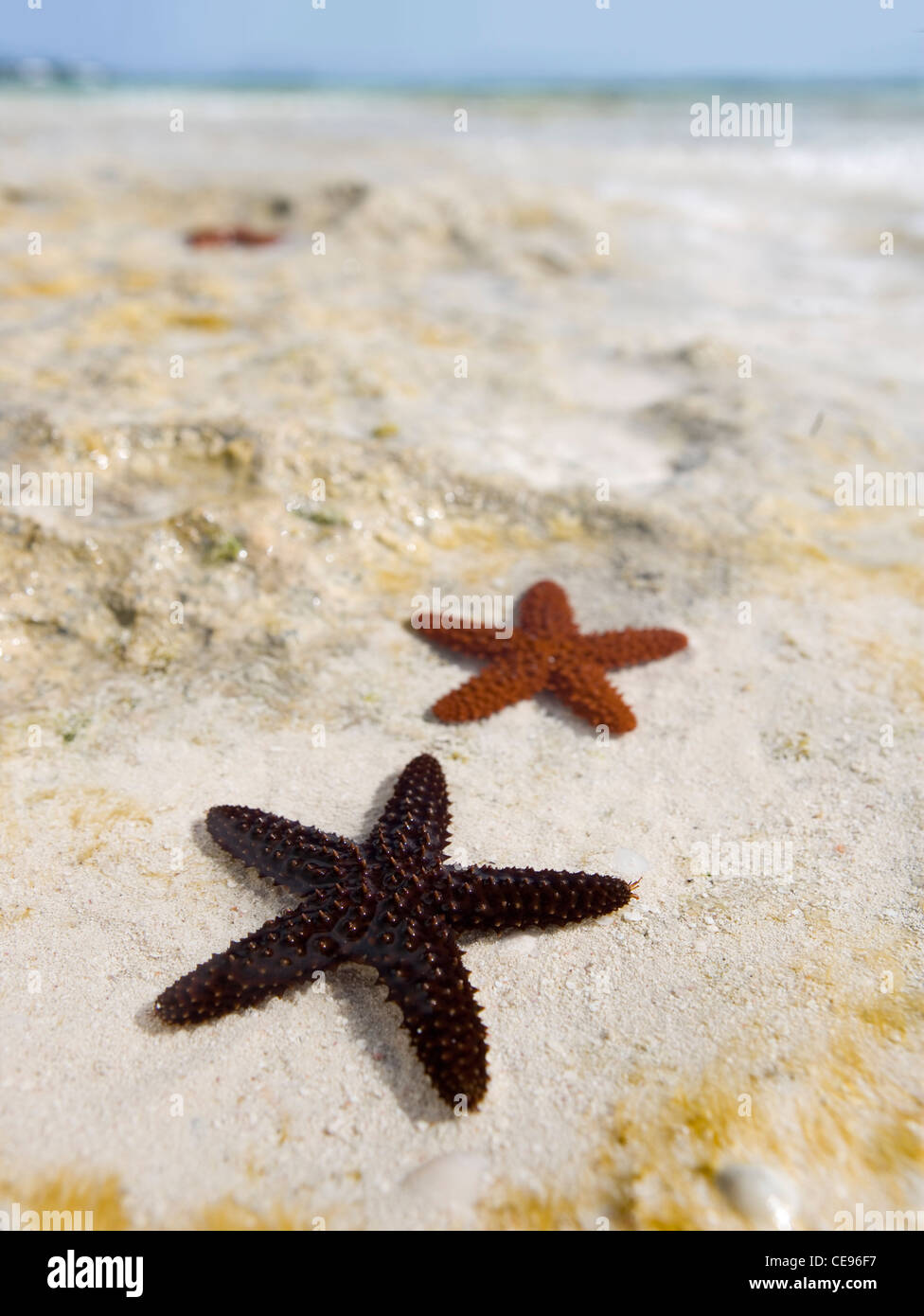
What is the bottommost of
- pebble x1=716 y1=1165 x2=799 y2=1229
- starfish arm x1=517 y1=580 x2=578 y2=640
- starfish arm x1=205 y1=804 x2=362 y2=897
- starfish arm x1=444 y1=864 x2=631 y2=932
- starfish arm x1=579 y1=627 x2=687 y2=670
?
pebble x1=716 y1=1165 x2=799 y2=1229

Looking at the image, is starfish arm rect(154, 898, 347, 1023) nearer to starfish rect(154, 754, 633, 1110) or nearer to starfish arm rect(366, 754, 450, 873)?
starfish rect(154, 754, 633, 1110)

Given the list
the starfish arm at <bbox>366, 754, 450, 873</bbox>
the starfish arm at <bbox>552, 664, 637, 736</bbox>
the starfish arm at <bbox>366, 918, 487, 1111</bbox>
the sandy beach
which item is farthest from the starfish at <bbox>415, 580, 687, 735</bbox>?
the starfish arm at <bbox>366, 918, 487, 1111</bbox>

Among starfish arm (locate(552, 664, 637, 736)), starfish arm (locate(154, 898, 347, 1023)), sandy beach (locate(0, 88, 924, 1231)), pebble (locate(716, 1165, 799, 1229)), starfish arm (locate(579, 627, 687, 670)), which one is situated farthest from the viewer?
starfish arm (locate(579, 627, 687, 670))

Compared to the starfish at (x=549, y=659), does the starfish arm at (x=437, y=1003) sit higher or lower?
lower

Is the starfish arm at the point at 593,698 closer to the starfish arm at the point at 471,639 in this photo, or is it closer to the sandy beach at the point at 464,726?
the sandy beach at the point at 464,726

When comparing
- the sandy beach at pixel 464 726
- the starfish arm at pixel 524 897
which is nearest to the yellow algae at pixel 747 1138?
the sandy beach at pixel 464 726

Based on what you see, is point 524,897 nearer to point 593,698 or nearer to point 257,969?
point 257,969
